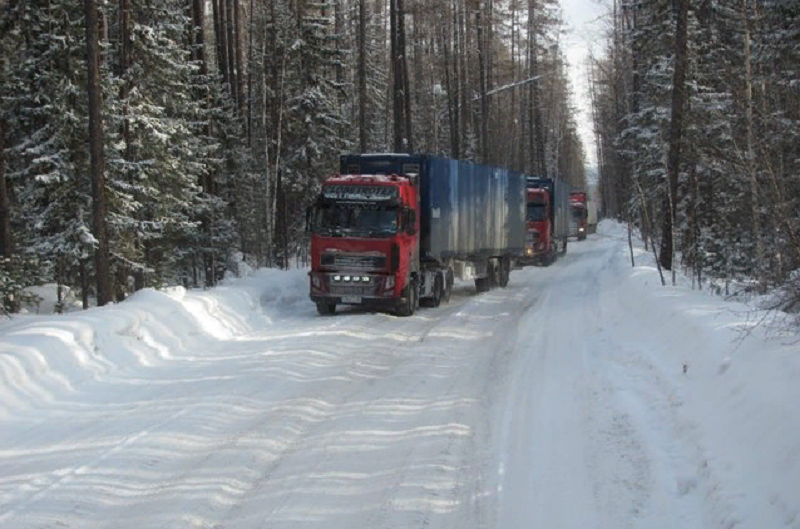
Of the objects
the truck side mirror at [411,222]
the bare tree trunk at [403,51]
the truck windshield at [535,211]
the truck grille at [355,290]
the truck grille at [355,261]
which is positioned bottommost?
the truck grille at [355,290]

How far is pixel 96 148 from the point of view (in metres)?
17.0

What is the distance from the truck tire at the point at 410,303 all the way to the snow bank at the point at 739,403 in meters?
6.78

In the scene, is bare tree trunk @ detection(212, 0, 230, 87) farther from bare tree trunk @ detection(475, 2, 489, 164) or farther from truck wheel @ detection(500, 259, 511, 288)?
bare tree trunk @ detection(475, 2, 489, 164)

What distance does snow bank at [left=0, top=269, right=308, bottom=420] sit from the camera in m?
9.48

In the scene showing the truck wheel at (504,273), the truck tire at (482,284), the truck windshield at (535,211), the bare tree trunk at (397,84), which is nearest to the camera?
the truck tire at (482,284)

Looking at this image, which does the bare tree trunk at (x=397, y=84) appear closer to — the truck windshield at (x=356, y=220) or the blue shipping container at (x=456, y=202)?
the blue shipping container at (x=456, y=202)

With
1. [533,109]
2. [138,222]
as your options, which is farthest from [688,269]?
[533,109]

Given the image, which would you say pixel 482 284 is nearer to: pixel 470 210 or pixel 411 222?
pixel 470 210

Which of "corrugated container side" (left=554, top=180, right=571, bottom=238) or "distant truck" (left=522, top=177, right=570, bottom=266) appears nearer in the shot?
"distant truck" (left=522, top=177, right=570, bottom=266)

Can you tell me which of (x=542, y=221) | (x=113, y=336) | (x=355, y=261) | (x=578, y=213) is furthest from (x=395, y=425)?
(x=578, y=213)

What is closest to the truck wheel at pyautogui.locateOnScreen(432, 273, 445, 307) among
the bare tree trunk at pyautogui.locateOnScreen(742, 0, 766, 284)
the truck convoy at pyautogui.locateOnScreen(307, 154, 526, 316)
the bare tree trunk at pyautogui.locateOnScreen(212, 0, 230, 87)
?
the truck convoy at pyautogui.locateOnScreen(307, 154, 526, 316)

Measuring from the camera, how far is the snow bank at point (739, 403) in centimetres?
540

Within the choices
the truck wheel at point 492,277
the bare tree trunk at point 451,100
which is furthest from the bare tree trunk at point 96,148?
the bare tree trunk at point 451,100

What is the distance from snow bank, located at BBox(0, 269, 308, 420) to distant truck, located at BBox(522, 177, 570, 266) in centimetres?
1879
